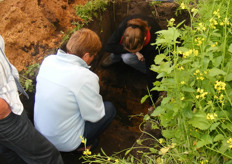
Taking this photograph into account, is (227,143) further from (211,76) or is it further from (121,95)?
(121,95)

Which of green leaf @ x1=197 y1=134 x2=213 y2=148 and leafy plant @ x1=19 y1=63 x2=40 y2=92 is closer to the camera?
green leaf @ x1=197 y1=134 x2=213 y2=148

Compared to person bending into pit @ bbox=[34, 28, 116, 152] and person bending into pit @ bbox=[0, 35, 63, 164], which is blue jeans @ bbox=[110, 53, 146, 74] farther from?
person bending into pit @ bbox=[0, 35, 63, 164]

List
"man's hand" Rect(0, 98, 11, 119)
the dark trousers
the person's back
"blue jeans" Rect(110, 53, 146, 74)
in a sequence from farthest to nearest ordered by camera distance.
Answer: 1. "blue jeans" Rect(110, 53, 146, 74)
2. the person's back
3. the dark trousers
4. "man's hand" Rect(0, 98, 11, 119)

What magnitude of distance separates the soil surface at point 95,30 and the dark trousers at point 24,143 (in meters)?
0.48

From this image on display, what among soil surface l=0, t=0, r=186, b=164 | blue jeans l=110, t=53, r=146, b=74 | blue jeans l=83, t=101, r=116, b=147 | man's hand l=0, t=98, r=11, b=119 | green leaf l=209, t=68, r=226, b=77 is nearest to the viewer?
green leaf l=209, t=68, r=226, b=77

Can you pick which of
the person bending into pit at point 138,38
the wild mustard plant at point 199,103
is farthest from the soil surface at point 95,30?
the wild mustard plant at point 199,103

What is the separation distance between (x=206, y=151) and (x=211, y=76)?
442 millimetres

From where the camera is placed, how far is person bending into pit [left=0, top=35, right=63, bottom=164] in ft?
4.95

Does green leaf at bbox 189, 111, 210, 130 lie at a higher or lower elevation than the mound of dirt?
lower

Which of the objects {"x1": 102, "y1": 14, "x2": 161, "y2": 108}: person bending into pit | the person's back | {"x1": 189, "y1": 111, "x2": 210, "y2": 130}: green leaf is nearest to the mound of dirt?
{"x1": 102, "y1": 14, "x2": 161, "y2": 108}: person bending into pit

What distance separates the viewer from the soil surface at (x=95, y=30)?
253 centimetres

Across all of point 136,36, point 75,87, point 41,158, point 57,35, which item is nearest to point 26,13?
point 57,35

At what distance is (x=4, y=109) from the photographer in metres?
1.48

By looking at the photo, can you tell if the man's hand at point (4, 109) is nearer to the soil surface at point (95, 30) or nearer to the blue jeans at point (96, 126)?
the soil surface at point (95, 30)
